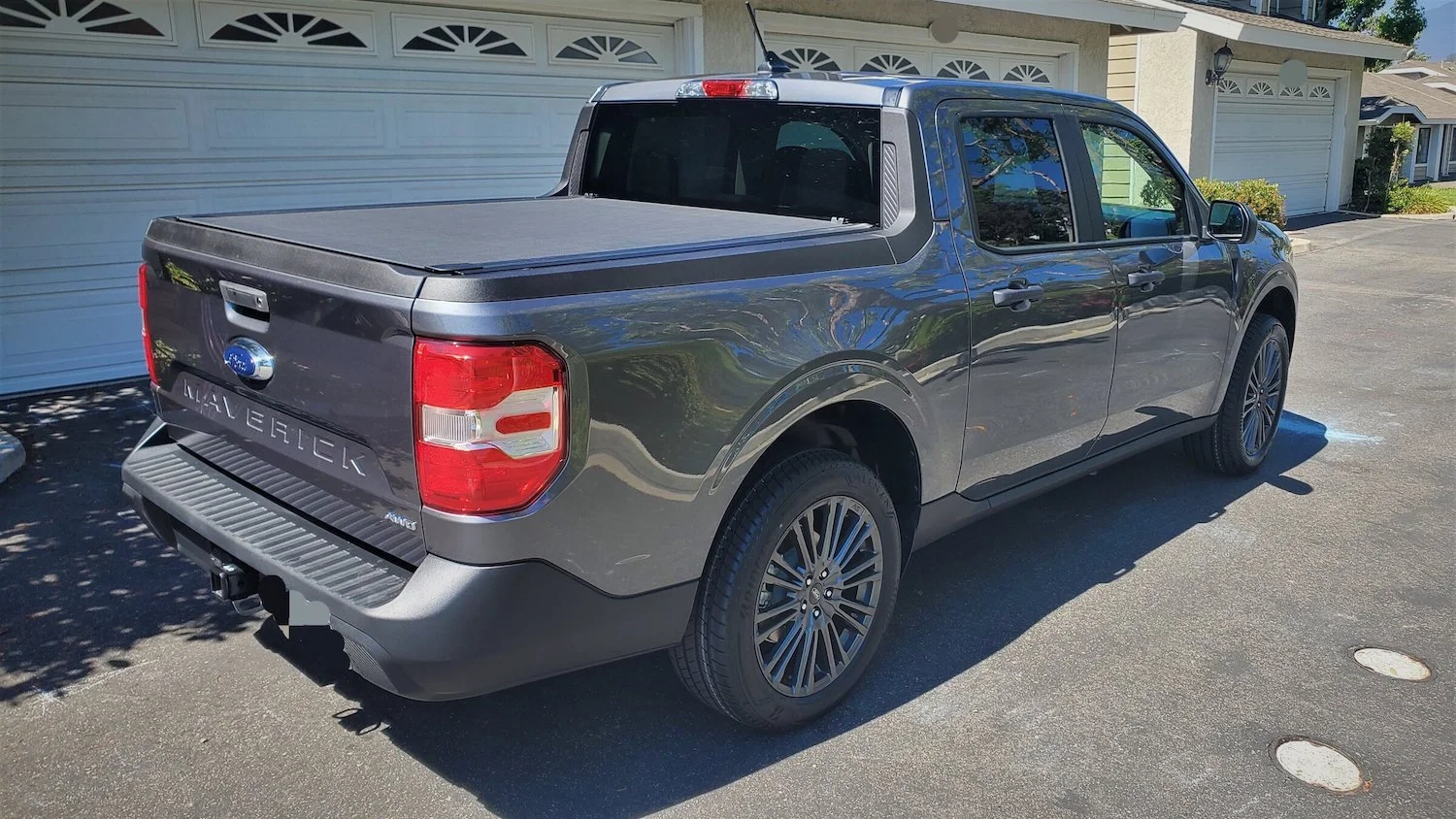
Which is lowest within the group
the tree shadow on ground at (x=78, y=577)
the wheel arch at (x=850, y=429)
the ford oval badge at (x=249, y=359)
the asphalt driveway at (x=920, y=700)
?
the asphalt driveway at (x=920, y=700)

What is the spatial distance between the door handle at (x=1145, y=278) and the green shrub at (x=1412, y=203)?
22.8 metres

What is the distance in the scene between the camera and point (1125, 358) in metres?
4.54

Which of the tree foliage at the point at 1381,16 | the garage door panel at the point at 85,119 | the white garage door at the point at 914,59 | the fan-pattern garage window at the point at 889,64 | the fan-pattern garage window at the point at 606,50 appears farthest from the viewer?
the tree foliage at the point at 1381,16

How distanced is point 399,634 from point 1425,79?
52.4 meters

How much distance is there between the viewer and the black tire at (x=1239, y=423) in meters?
5.54

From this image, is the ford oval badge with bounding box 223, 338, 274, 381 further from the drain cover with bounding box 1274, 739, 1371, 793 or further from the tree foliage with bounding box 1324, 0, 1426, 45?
the tree foliage with bounding box 1324, 0, 1426, 45

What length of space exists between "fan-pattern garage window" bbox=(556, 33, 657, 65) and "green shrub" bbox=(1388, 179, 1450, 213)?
20018mm

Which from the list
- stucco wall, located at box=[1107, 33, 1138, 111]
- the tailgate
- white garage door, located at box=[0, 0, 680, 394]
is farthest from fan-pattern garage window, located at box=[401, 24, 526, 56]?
stucco wall, located at box=[1107, 33, 1138, 111]

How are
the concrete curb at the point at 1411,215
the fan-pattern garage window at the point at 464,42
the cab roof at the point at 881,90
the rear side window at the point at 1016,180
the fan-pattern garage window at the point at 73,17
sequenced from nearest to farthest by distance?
the cab roof at the point at 881,90 → the rear side window at the point at 1016,180 → the fan-pattern garage window at the point at 73,17 → the fan-pattern garage window at the point at 464,42 → the concrete curb at the point at 1411,215

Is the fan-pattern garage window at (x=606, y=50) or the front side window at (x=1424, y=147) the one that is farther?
the front side window at (x=1424, y=147)

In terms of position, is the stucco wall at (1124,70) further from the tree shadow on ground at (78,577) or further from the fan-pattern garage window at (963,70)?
the tree shadow on ground at (78,577)

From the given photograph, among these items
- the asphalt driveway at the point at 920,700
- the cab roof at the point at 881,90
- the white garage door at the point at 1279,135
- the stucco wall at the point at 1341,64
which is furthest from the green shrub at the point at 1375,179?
the cab roof at the point at 881,90

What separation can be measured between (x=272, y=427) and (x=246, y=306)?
33 cm

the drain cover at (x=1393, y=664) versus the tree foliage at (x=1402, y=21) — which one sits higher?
the tree foliage at (x=1402, y=21)
